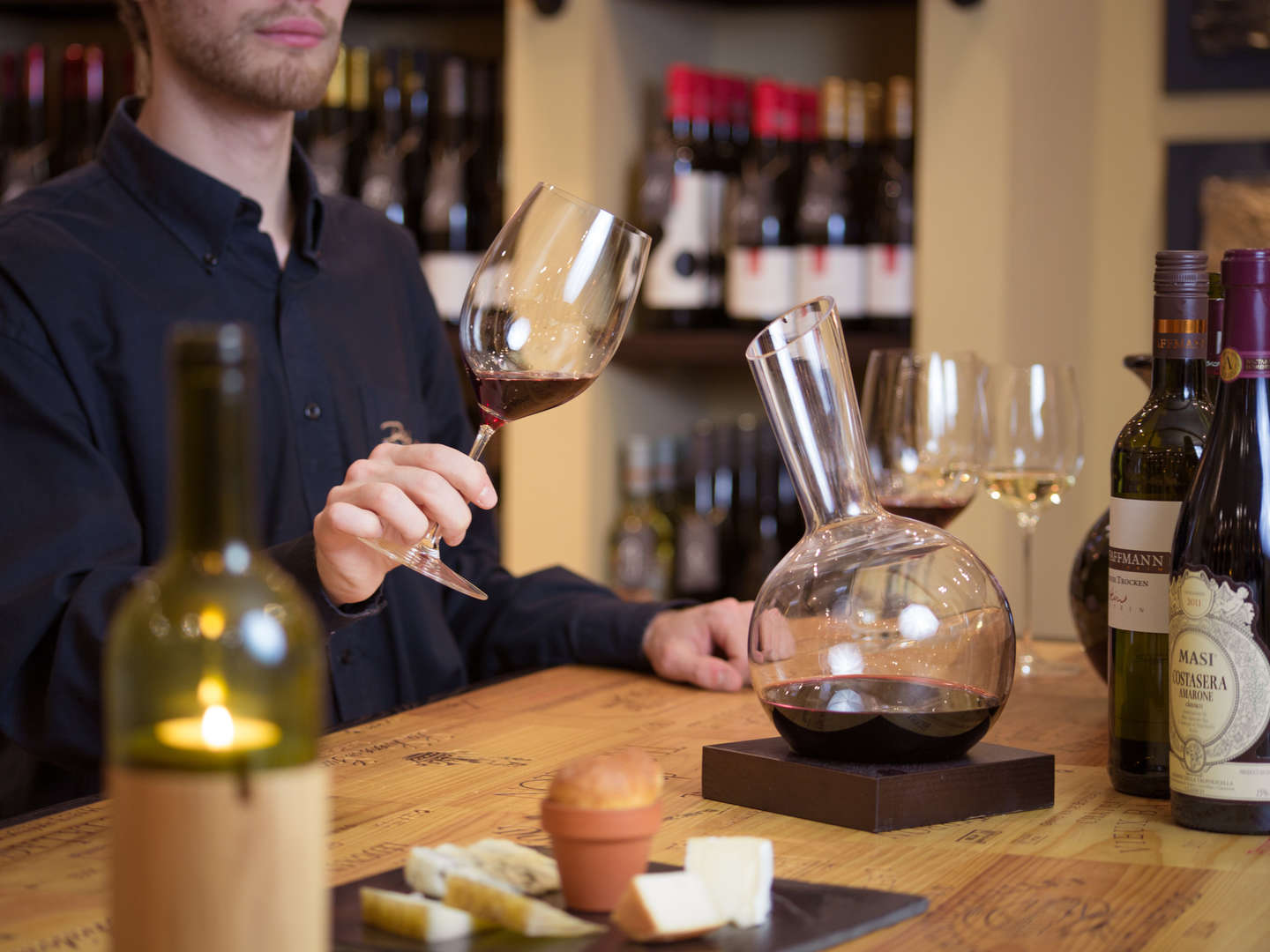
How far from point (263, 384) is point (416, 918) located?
105cm

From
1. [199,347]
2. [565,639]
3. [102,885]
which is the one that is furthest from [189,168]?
[199,347]

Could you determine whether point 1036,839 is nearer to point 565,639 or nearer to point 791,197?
point 565,639

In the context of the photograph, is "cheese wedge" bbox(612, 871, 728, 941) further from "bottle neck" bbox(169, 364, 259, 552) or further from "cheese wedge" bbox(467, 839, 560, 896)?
"bottle neck" bbox(169, 364, 259, 552)

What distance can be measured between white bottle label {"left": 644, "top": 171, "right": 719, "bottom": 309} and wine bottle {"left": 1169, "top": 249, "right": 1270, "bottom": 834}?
158 centimetres

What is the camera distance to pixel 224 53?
5.05 feet

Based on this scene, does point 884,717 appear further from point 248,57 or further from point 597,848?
point 248,57

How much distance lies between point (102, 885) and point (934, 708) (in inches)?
17.3

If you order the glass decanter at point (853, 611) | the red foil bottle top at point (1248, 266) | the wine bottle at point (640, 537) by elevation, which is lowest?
the wine bottle at point (640, 537)

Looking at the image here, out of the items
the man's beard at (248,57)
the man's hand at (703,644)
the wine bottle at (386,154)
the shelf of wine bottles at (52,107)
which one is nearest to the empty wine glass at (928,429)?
the man's hand at (703,644)

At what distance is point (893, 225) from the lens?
236 cm

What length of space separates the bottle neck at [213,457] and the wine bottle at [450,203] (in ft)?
6.66

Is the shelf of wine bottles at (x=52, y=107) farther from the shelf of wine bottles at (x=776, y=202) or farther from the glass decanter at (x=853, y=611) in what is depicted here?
the glass decanter at (x=853, y=611)

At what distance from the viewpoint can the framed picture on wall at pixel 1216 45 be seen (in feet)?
7.54

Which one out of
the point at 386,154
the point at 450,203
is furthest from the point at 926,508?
the point at 386,154
